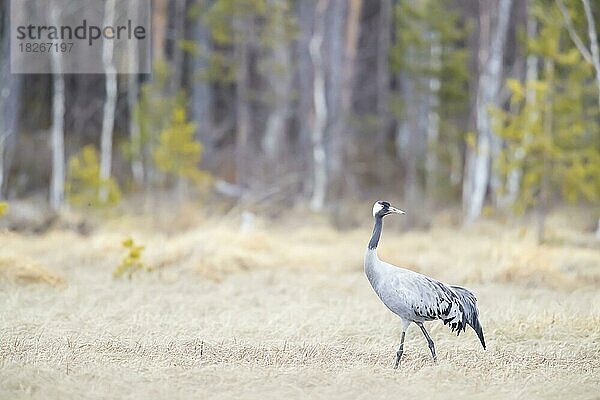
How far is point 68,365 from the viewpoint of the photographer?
276 inches

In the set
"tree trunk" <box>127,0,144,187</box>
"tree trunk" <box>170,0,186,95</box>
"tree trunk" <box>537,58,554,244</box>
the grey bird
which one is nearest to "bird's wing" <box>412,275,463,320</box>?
the grey bird

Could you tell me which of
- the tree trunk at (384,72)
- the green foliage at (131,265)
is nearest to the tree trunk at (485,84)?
the tree trunk at (384,72)

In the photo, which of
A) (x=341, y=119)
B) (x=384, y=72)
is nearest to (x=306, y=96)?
(x=341, y=119)

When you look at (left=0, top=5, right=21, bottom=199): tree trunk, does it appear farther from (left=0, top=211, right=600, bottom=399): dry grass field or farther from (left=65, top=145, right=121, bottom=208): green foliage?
(left=0, top=211, right=600, bottom=399): dry grass field

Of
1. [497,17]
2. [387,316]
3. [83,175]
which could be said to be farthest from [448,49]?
[387,316]

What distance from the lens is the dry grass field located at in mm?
6664

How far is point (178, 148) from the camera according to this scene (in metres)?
18.4

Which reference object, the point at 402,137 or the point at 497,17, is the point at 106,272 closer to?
the point at 497,17

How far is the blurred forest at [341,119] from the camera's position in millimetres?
15711

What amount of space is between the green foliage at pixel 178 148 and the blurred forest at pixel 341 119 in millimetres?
34

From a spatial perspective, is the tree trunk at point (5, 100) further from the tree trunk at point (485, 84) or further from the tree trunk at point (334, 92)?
the tree trunk at point (485, 84)

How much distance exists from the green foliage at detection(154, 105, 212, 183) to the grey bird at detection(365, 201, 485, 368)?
11085 mm

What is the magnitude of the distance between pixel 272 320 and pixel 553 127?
922cm

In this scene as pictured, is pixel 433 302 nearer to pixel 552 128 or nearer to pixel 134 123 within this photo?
pixel 552 128
